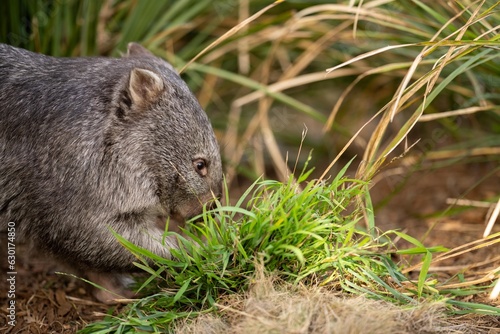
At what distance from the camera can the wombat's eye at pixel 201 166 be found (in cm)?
351

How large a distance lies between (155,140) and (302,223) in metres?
0.87

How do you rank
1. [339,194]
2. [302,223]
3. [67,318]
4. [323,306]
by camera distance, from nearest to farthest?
[323,306] → [302,223] → [339,194] → [67,318]

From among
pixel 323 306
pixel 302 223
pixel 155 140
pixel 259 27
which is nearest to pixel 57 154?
pixel 155 140

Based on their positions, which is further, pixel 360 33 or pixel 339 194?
pixel 360 33

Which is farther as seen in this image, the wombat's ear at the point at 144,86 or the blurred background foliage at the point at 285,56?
the blurred background foliage at the point at 285,56

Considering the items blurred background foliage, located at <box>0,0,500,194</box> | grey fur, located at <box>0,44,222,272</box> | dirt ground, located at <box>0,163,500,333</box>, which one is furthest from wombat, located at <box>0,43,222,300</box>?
blurred background foliage, located at <box>0,0,500,194</box>

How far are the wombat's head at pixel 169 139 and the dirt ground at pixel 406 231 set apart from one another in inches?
25.7

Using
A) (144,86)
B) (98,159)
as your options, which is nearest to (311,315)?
(98,159)

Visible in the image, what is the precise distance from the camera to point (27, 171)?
134 inches

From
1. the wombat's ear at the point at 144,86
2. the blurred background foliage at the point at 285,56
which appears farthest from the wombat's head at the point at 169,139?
the blurred background foliage at the point at 285,56

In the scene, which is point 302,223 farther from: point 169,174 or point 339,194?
point 169,174

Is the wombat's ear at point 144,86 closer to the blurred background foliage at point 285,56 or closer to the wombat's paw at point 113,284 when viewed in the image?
the wombat's paw at point 113,284

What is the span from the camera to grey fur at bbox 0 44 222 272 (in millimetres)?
3350

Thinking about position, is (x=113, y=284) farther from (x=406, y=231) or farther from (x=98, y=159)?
(x=406, y=231)
